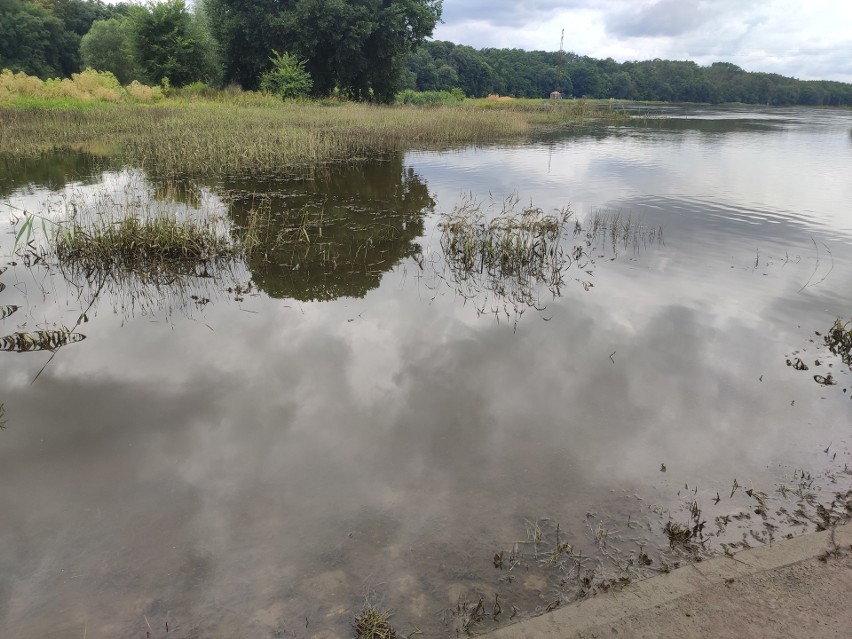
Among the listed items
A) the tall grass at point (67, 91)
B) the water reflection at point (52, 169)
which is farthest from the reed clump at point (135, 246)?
the tall grass at point (67, 91)

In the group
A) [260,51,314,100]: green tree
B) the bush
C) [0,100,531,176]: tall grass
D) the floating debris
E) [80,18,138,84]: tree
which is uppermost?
[80,18,138,84]: tree

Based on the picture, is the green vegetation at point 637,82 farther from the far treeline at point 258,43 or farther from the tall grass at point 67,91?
the tall grass at point 67,91

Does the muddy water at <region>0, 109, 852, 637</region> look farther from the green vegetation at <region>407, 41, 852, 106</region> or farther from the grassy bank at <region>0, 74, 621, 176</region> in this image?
the green vegetation at <region>407, 41, 852, 106</region>

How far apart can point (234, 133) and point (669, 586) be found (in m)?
17.3

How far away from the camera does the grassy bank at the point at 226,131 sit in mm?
14484

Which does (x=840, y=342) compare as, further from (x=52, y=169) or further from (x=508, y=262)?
(x=52, y=169)

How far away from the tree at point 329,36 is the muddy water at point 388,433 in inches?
1144

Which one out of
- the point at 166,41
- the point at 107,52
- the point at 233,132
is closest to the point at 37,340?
the point at 233,132

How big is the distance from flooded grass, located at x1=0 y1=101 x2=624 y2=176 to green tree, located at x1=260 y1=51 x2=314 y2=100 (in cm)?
521

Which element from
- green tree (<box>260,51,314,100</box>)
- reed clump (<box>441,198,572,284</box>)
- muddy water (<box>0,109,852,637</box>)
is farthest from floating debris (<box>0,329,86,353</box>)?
green tree (<box>260,51,314,100</box>)

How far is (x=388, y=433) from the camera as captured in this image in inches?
163

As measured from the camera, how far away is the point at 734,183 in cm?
1427

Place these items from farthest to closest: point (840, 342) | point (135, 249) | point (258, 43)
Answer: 1. point (258, 43)
2. point (135, 249)
3. point (840, 342)

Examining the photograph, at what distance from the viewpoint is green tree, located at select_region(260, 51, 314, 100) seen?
102 ft
